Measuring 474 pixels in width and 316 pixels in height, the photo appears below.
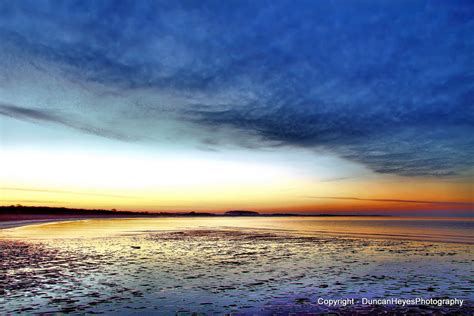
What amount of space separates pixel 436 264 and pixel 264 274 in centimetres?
1261

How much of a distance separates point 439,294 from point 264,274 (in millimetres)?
8641

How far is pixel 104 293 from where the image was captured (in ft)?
48.4

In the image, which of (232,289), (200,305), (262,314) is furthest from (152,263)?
(262,314)

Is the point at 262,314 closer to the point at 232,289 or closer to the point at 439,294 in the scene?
the point at 232,289

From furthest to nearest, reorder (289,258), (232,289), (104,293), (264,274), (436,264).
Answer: (289,258) → (436,264) → (264,274) → (232,289) → (104,293)

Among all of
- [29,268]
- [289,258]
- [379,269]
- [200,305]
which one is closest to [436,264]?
[379,269]

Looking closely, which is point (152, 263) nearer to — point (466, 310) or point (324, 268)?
point (324, 268)

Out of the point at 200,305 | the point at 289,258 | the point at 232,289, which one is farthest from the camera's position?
the point at 289,258

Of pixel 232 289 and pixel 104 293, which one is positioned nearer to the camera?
pixel 104 293

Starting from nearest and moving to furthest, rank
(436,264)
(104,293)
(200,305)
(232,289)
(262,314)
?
(262,314), (200,305), (104,293), (232,289), (436,264)

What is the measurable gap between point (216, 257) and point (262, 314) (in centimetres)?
1444

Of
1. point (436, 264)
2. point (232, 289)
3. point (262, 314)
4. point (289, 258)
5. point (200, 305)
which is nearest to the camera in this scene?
point (262, 314)

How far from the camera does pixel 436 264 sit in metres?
23.1

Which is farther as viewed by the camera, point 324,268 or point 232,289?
point 324,268
